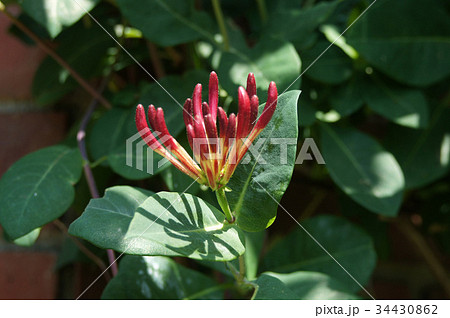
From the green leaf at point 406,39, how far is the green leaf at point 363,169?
8 centimetres

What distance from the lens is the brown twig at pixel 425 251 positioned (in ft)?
2.12

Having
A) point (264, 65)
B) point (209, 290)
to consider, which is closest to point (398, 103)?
point (264, 65)

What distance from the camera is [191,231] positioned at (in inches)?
11.5

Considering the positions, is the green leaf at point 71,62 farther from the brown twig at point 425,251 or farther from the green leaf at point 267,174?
the brown twig at point 425,251

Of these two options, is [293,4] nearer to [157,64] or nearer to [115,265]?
[157,64]

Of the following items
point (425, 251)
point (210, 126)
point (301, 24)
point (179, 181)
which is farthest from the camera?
point (425, 251)

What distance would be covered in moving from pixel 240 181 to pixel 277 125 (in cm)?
5

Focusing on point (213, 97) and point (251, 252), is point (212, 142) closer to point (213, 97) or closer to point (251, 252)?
point (213, 97)

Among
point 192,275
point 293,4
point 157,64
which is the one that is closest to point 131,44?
point 157,64

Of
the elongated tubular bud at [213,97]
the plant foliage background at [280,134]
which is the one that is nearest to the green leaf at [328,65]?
the plant foliage background at [280,134]

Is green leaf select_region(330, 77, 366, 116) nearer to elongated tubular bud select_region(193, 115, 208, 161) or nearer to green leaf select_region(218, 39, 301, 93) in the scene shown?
green leaf select_region(218, 39, 301, 93)

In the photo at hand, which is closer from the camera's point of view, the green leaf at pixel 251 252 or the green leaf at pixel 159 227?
the green leaf at pixel 159 227

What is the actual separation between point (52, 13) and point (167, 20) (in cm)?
12

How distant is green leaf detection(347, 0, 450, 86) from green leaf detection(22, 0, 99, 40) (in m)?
0.27
